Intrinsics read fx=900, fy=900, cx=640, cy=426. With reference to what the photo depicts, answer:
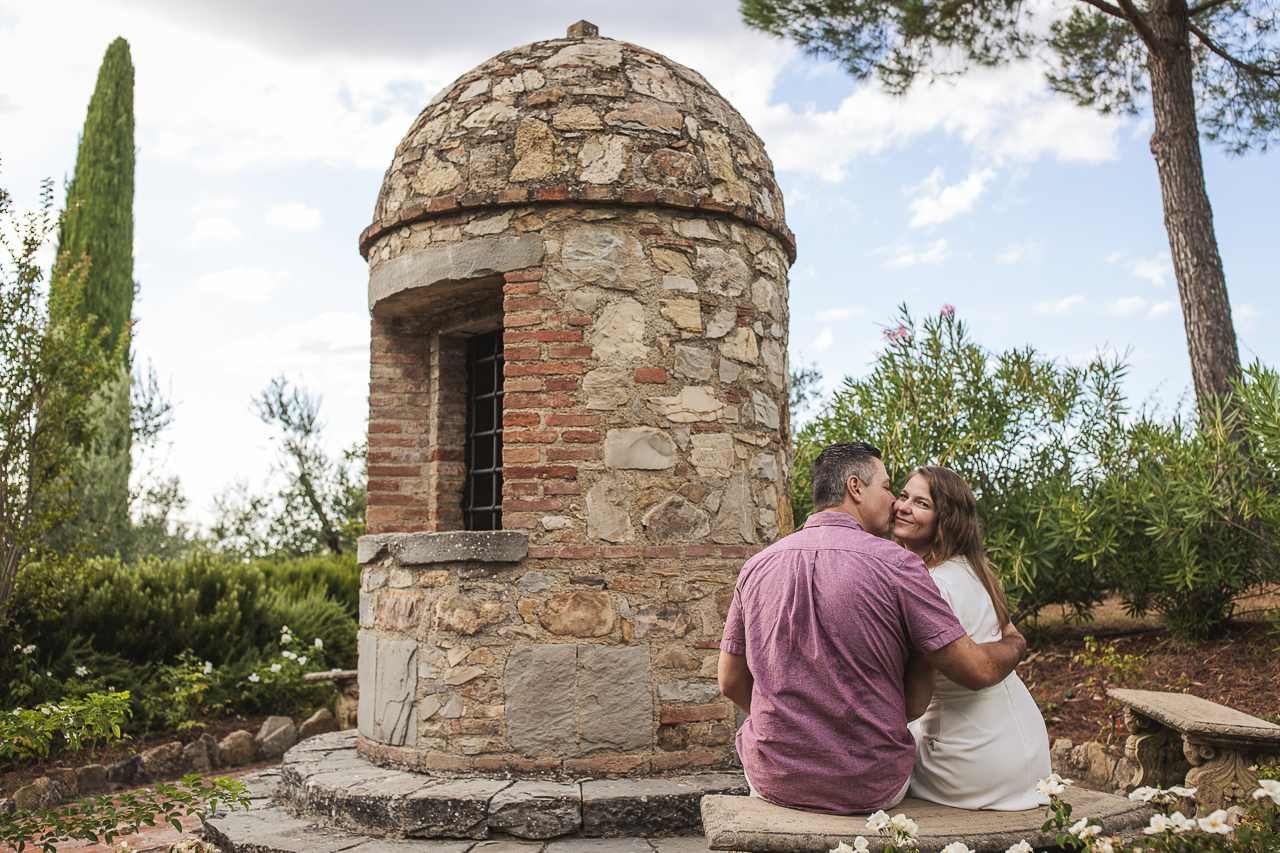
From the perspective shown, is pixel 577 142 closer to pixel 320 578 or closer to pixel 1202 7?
pixel 320 578

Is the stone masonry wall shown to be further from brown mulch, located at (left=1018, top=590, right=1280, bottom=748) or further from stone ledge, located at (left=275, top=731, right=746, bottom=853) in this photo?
brown mulch, located at (left=1018, top=590, right=1280, bottom=748)

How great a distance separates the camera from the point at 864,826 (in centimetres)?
235

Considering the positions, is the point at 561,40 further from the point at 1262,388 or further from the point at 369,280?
the point at 1262,388

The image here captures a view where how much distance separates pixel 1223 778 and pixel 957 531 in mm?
2336

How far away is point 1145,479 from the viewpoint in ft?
20.2

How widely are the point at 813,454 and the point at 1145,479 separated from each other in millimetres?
2492

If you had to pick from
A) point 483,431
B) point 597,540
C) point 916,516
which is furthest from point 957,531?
point 483,431

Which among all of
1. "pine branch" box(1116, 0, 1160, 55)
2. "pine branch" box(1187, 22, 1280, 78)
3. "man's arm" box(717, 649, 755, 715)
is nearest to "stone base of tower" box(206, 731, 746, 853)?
"man's arm" box(717, 649, 755, 715)

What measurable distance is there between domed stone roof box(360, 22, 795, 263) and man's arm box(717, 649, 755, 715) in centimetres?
244

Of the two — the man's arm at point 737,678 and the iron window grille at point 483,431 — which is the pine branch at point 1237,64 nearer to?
the iron window grille at point 483,431

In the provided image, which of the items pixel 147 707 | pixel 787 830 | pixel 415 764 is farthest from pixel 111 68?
pixel 787 830

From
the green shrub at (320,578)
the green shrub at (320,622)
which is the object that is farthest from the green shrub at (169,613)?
the green shrub at (320,578)

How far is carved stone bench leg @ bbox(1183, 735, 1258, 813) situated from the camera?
3.91 m

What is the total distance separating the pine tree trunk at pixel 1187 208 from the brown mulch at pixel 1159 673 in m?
1.99
